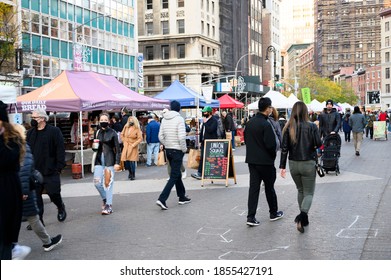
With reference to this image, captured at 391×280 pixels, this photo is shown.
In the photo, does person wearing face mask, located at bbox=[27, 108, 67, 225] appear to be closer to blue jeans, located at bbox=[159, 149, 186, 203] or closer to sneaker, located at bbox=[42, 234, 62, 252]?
sneaker, located at bbox=[42, 234, 62, 252]

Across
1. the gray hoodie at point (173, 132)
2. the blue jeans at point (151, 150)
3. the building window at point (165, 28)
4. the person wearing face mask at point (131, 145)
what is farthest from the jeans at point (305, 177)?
the building window at point (165, 28)

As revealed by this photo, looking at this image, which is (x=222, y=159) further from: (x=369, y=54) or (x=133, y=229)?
(x=369, y=54)

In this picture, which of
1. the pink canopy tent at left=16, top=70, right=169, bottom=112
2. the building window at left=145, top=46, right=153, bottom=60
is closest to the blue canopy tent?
the pink canopy tent at left=16, top=70, right=169, bottom=112

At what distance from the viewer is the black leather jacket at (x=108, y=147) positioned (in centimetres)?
930

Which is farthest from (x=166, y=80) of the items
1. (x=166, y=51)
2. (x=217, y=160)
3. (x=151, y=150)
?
(x=217, y=160)

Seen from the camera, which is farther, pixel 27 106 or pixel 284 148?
pixel 27 106

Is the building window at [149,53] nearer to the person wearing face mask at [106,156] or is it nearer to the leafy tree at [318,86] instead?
the leafy tree at [318,86]

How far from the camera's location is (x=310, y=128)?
7539 millimetres

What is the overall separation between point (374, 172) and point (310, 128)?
7.87m

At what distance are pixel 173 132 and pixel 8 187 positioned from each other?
505 centimetres

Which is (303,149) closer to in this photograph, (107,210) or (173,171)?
(173,171)

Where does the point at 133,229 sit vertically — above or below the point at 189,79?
below

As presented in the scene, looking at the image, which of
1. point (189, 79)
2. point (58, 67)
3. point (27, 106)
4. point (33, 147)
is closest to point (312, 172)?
point (33, 147)

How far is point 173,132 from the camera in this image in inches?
382
